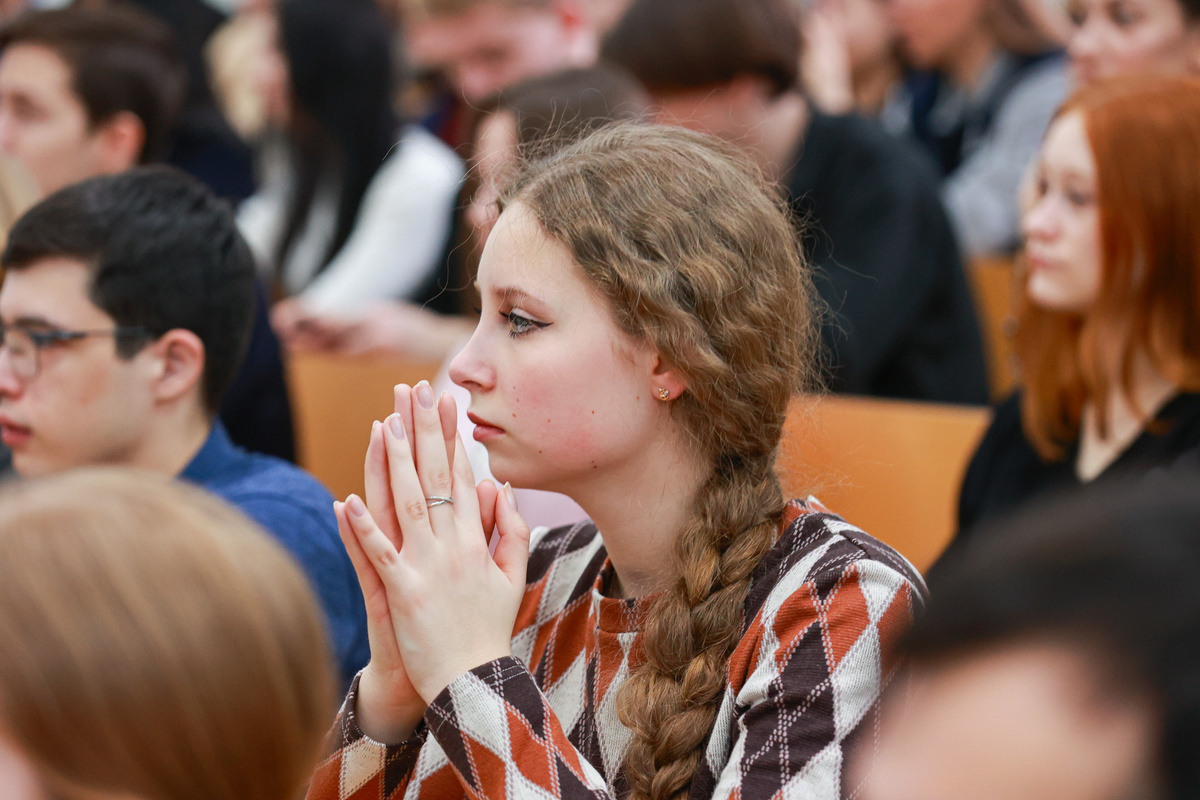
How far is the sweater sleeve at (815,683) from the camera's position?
3.99 feet

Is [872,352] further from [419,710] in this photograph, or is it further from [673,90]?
[419,710]

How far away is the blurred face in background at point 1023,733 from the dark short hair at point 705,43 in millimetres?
2691

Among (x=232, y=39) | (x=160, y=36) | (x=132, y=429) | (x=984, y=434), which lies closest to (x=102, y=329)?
(x=132, y=429)

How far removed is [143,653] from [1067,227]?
2.07 meters

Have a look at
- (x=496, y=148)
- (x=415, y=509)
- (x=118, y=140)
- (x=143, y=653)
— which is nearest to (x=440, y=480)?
(x=415, y=509)

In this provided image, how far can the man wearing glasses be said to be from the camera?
77.9 inches

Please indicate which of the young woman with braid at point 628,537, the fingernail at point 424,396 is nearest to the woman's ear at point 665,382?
the young woman with braid at point 628,537

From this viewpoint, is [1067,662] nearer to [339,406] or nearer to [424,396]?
[424,396]

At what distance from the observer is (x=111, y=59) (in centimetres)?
343

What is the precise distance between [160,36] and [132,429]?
2.02 meters

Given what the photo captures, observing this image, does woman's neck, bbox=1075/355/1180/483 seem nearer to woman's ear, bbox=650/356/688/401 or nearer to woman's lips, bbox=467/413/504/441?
woman's ear, bbox=650/356/688/401

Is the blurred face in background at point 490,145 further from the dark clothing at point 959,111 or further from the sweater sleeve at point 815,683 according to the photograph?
the dark clothing at point 959,111

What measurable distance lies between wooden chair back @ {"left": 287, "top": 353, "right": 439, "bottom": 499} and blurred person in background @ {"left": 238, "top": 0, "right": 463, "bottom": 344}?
0.39 m

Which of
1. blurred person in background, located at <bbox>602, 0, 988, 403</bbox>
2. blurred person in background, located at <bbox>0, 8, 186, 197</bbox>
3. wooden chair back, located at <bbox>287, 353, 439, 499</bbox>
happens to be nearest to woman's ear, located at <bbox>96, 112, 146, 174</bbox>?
blurred person in background, located at <bbox>0, 8, 186, 197</bbox>
